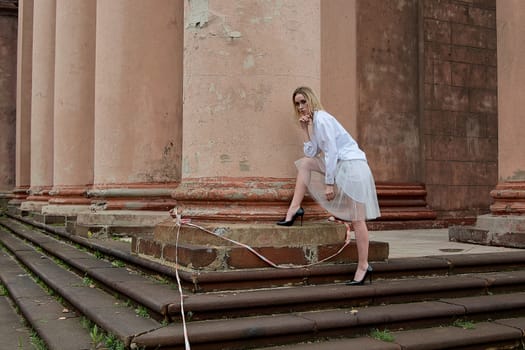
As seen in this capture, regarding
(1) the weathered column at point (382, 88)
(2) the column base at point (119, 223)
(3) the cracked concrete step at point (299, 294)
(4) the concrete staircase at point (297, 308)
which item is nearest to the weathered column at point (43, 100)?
(2) the column base at point (119, 223)

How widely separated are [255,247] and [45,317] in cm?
200

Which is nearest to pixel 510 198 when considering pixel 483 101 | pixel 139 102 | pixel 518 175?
pixel 518 175

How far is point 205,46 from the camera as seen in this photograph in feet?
18.8

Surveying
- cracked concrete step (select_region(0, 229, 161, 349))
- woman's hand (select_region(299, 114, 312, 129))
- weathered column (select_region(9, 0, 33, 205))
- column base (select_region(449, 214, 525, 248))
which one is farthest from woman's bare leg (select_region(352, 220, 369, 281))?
weathered column (select_region(9, 0, 33, 205))

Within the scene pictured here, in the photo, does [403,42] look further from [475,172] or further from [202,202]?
[202,202]

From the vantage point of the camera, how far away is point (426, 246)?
7.82 meters

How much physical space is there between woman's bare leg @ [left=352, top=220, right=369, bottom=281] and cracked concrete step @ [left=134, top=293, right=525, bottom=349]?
1.20ft

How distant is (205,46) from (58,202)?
328 inches

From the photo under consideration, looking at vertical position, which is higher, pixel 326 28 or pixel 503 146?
pixel 326 28

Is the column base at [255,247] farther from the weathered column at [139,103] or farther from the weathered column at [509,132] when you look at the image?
the weathered column at [139,103]

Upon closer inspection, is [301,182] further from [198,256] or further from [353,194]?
[198,256]

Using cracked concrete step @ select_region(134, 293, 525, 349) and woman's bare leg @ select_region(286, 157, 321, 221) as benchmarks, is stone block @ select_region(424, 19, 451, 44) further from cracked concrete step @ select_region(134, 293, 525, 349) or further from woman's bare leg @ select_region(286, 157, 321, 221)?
cracked concrete step @ select_region(134, 293, 525, 349)

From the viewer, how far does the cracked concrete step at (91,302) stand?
433 centimetres

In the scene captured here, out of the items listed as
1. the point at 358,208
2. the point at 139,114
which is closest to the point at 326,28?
the point at 139,114
